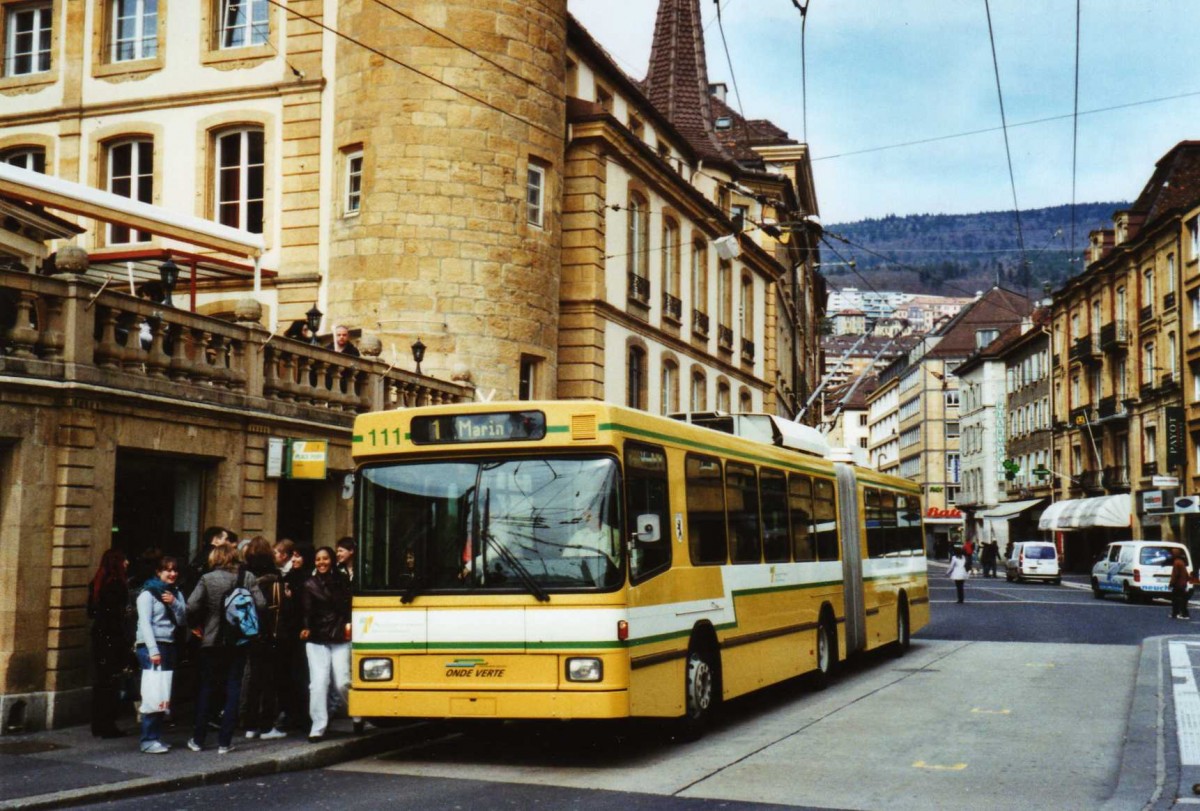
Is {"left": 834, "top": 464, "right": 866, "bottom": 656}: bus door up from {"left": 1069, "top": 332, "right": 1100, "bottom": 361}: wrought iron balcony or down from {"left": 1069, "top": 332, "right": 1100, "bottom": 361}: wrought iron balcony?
down

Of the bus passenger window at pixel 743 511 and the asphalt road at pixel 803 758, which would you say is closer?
the asphalt road at pixel 803 758

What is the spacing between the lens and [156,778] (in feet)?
33.1

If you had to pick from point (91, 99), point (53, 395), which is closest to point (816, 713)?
point (53, 395)

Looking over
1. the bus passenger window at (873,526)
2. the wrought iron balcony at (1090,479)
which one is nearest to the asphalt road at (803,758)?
the bus passenger window at (873,526)

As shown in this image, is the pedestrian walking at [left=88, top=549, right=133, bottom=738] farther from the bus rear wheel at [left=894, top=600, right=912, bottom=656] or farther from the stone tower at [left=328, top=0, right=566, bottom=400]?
the stone tower at [left=328, top=0, right=566, bottom=400]

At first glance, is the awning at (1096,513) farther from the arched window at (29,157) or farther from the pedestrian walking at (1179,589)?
the arched window at (29,157)

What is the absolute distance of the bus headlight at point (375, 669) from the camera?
11281 millimetres

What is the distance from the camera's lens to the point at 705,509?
12953 millimetres

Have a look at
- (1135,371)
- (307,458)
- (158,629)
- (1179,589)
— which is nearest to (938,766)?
(158,629)

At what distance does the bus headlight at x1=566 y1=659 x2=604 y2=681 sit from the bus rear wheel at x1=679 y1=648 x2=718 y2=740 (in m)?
1.66

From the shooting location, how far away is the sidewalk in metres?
9.65

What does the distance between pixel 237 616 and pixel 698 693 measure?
4.03m

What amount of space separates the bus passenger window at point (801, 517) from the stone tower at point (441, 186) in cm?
1036

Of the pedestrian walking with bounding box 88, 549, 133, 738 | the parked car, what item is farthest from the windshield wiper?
the parked car
